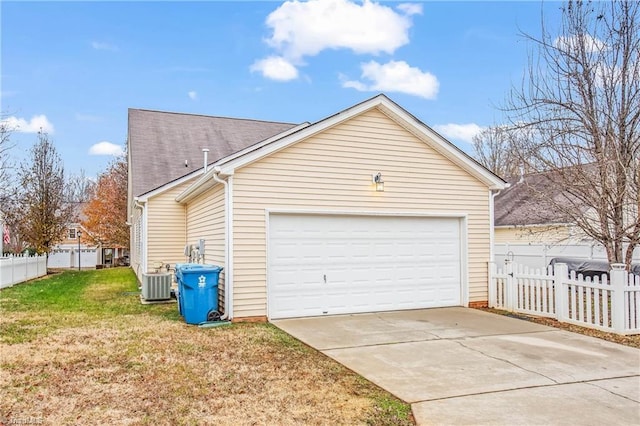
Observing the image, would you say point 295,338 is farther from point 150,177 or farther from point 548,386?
point 150,177

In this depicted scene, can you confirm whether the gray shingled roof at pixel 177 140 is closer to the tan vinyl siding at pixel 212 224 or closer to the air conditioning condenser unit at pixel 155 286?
the tan vinyl siding at pixel 212 224

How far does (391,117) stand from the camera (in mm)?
9734

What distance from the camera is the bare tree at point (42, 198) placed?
A: 2083 centimetres

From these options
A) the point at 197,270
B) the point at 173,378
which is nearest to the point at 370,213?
the point at 197,270

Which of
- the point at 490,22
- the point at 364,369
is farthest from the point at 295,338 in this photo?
the point at 490,22

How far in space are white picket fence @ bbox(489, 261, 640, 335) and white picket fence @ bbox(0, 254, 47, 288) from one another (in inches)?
550

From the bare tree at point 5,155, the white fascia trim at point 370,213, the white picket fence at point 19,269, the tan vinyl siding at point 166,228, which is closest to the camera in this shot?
the white fascia trim at point 370,213

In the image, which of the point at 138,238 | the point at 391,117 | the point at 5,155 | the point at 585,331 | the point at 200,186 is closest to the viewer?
the point at 585,331

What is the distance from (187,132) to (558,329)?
1662 cm

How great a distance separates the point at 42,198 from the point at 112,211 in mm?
10089

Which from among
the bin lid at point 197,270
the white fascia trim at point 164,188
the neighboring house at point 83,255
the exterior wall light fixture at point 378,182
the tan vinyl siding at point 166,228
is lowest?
the neighboring house at point 83,255

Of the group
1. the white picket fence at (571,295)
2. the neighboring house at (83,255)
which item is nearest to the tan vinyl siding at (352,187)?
the white picket fence at (571,295)

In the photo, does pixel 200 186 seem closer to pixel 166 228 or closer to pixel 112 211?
pixel 166 228

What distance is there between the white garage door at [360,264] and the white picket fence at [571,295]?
3.17ft
